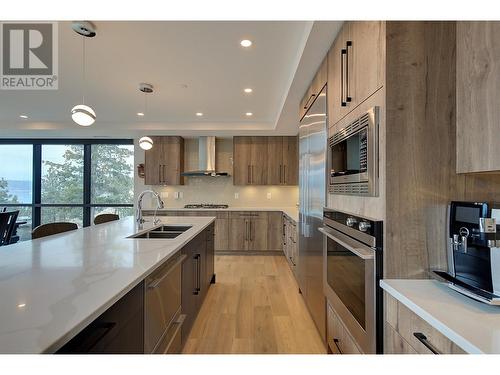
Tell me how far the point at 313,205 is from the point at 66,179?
19.0 feet

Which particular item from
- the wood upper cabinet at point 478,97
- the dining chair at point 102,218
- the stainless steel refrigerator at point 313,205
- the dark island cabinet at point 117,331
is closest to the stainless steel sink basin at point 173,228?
the dining chair at point 102,218

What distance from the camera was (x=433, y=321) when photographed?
87 cm

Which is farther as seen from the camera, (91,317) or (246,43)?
(246,43)

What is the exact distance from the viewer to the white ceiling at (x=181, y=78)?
7.20 ft

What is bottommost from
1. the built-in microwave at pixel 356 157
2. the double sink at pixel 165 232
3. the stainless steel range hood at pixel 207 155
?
the double sink at pixel 165 232

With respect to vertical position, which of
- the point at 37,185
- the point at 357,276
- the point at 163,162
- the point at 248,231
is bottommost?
the point at 248,231

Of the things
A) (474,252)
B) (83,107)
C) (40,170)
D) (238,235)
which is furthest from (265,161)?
(40,170)

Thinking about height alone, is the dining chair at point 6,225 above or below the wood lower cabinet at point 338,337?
above

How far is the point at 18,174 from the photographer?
595cm

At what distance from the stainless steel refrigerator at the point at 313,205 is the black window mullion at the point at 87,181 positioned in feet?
16.4

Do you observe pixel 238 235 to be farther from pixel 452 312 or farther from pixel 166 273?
pixel 452 312

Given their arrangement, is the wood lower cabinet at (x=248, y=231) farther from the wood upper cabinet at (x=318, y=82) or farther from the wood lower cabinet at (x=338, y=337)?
the wood lower cabinet at (x=338, y=337)

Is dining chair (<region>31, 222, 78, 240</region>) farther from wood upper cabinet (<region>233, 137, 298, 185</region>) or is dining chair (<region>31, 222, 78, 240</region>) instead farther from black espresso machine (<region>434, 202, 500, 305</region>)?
wood upper cabinet (<region>233, 137, 298, 185</region>)
